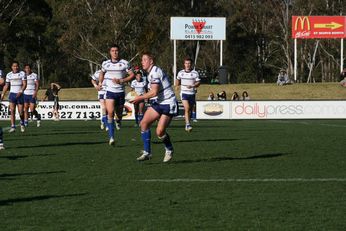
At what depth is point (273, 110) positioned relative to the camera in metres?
36.9

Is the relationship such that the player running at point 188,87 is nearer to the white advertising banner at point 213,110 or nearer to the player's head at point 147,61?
the player's head at point 147,61

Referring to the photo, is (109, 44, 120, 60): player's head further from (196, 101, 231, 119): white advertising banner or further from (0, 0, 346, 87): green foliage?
(0, 0, 346, 87): green foliage

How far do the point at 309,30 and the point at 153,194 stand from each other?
53440 mm

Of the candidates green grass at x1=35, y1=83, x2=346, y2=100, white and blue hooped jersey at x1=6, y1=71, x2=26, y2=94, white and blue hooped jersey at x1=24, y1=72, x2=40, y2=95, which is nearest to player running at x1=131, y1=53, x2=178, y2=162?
white and blue hooped jersey at x1=6, y1=71, x2=26, y2=94

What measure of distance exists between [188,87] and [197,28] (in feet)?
122

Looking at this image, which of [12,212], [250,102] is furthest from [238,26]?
[12,212]

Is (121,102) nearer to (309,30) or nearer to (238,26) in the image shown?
(309,30)

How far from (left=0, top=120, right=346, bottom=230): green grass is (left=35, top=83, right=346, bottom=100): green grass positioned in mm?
38873

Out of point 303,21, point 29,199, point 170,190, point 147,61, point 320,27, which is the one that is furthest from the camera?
point 320,27

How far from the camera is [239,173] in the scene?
1116cm

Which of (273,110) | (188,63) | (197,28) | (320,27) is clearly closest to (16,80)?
(188,63)

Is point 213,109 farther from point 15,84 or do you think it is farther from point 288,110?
point 15,84

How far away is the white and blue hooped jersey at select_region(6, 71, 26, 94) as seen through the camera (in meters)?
21.2

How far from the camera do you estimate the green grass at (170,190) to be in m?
7.34
